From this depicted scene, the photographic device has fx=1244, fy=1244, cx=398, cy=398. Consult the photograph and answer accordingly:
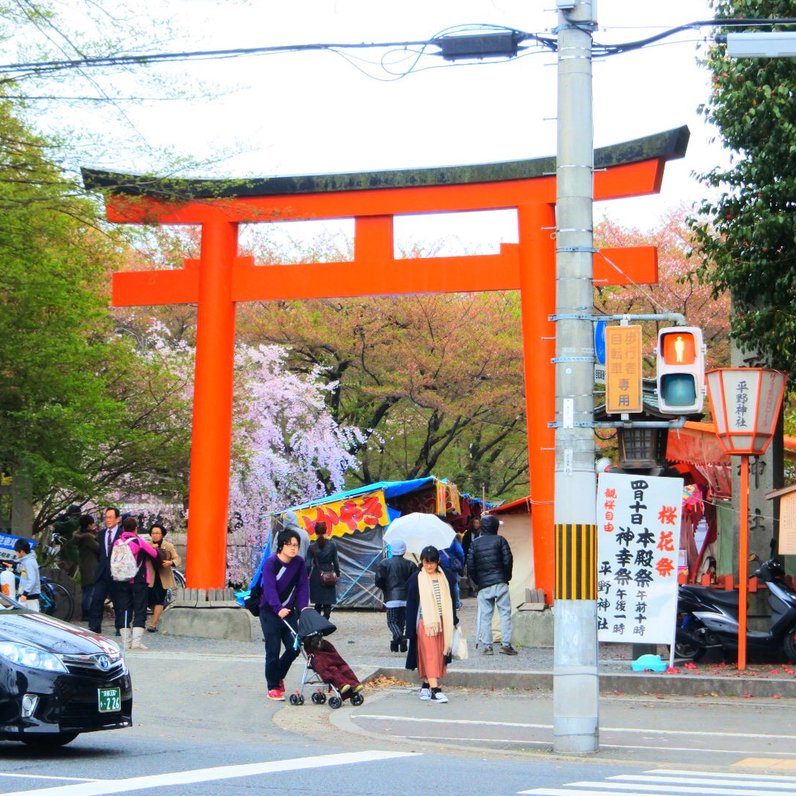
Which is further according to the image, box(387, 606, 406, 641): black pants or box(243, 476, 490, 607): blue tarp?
box(243, 476, 490, 607): blue tarp

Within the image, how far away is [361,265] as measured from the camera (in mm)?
18062

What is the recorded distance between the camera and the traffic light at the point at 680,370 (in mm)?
10250

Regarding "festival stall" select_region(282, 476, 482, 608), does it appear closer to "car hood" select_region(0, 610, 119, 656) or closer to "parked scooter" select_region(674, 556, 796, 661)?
"parked scooter" select_region(674, 556, 796, 661)

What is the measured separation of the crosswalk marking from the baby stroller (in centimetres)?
399

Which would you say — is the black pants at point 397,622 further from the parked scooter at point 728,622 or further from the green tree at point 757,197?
the green tree at point 757,197

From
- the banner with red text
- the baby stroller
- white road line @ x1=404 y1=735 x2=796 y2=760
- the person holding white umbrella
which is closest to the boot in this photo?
the baby stroller

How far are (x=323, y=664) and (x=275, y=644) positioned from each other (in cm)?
64

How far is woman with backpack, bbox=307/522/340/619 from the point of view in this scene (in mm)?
18359

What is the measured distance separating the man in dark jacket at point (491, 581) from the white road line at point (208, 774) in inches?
282

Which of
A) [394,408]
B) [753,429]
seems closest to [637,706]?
[753,429]

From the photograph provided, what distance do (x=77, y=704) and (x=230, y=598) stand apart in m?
10.1

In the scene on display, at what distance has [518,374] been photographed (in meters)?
33.3

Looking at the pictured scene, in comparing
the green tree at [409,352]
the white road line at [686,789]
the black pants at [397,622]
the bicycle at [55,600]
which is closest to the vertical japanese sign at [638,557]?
the black pants at [397,622]

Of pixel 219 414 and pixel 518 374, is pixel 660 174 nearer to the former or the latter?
pixel 219 414
